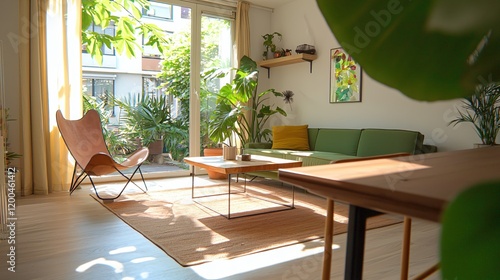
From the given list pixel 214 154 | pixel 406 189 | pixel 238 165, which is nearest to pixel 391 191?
pixel 406 189

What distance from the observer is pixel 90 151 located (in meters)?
4.01

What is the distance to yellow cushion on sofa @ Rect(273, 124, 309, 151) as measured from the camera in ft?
15.8

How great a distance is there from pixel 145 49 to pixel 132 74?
47cm

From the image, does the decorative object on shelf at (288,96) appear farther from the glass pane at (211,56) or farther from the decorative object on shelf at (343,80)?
the glass pane at (211,56)

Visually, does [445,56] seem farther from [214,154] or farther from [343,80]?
[214,154]

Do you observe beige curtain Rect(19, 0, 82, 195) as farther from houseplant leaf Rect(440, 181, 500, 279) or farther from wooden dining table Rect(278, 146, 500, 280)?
houseplant leaf Rect(440, 181, 500, 279)

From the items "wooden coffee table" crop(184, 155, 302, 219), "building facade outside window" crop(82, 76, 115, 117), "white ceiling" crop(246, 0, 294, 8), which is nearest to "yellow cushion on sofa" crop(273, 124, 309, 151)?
"wooden coffee table" crop(184, 155, 302, 219)

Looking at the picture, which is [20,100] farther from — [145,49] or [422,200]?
[422,200]

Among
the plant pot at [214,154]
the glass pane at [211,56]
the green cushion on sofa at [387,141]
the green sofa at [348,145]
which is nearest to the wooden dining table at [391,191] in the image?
the green sofa at [348,145]

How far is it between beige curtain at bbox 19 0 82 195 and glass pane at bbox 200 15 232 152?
1751mm

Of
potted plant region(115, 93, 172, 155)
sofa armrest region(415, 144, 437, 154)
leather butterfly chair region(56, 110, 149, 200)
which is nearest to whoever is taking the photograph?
leather butterfly chair region(56, 110, 149, 200)

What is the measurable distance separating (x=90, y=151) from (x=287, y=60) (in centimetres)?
293

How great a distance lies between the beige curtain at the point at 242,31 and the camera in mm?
5445

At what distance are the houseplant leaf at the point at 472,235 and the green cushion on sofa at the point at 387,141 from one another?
379 cm
